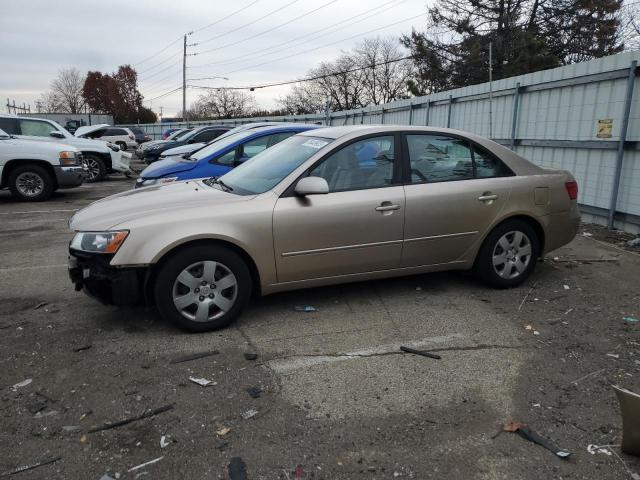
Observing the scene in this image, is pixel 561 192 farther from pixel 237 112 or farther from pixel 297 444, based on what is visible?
pixel 237 112

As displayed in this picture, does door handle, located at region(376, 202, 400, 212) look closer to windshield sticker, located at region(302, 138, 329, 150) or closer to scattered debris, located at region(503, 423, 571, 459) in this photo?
windshield sticker, located at region(302, 138, 329, 150)

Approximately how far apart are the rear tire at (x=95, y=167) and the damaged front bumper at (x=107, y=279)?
41.0 feet

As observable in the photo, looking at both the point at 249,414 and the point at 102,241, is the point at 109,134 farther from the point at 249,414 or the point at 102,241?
the point at 249,414

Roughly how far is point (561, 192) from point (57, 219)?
8191 mm

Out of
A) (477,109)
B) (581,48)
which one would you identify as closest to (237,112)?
(581,48)

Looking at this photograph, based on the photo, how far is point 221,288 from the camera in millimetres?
4043

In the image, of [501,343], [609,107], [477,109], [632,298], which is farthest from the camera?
[477,109]

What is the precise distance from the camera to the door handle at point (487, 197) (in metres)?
4.82

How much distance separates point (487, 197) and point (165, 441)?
3.49 metres

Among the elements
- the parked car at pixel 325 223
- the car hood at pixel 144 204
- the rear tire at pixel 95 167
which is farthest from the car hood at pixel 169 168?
the rear tire at pixel 95 167

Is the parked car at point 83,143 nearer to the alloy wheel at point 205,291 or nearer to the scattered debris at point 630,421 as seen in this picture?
the alloy wheel at point 205,291

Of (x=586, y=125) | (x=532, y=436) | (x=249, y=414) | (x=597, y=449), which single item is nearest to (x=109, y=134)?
(x=586, y=125)

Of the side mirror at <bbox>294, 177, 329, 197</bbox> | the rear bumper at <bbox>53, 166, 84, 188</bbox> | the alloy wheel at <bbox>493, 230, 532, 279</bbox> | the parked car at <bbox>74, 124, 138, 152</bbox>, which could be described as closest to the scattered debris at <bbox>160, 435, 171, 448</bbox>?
the side mirror at <bbox>294, 177, 329, 197</bbox>

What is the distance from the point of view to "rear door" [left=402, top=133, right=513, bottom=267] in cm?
462
